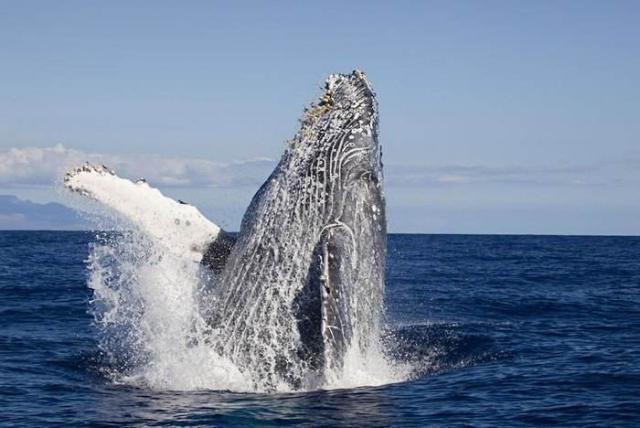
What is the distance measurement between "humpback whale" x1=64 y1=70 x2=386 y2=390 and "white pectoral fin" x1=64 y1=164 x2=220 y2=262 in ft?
0.05

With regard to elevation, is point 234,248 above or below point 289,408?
above

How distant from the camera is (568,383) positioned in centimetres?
1265

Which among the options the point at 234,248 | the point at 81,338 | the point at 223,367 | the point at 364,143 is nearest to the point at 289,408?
the point at 223,367

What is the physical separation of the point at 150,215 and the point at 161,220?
178mm

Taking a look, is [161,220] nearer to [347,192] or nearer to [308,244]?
[308,244]

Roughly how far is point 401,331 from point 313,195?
23.5 ft

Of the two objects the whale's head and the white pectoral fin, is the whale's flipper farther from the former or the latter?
the whale's head

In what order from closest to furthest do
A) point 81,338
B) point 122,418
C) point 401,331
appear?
point 122,418 < point 81,338 < point 401,331

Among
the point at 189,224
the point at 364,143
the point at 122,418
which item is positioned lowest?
the point at 122,418

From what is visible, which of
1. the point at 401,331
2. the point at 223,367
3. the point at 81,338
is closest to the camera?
the point at 223,367

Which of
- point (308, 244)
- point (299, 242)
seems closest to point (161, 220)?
point (299, 242)

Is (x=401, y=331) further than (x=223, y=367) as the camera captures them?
Yes

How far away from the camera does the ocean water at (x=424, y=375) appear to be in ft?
35.3

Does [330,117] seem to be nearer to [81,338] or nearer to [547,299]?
[81,338]
